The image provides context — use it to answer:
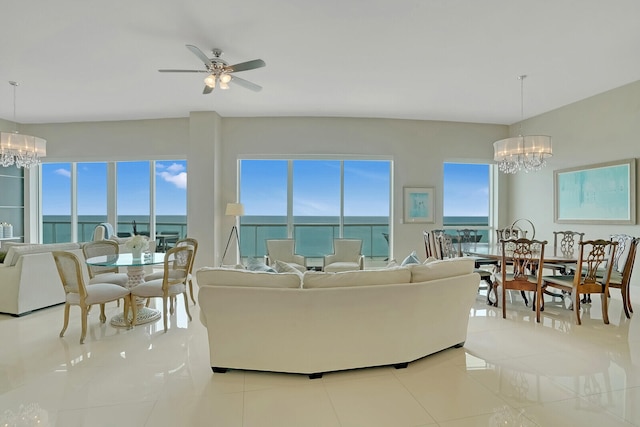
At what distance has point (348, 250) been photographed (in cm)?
563

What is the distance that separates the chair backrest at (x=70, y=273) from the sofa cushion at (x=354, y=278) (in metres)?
2.29

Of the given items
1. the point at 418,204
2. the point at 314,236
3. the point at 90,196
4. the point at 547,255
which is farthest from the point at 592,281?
the point at 90,196

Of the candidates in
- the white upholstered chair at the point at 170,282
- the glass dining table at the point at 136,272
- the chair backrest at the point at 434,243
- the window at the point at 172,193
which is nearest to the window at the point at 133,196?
the window at the point at 172,193

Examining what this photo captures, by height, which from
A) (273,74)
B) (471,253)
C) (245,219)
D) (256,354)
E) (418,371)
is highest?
(273,74)

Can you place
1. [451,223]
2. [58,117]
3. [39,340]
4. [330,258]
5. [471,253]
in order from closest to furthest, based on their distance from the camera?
[39,340] → [471,253] → [330,258] → [58,117] → [451,223]

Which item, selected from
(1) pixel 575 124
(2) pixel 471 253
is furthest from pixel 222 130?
(1) pixel 575 124

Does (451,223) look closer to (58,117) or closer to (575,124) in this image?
(575,124)

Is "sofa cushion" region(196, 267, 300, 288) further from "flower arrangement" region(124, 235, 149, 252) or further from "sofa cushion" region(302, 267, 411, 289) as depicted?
"flower arrangement" region(124, 235, 149, 252)

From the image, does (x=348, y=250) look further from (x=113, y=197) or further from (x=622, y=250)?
(x=113, y=197)

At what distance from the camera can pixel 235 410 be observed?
2.04 m

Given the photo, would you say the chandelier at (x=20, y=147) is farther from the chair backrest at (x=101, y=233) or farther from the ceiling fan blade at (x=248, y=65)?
the ceiling fan blade at (x=248, y=65)

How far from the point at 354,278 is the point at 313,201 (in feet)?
14.8

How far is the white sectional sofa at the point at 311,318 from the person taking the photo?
2350 mm

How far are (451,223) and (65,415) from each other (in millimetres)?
6934
